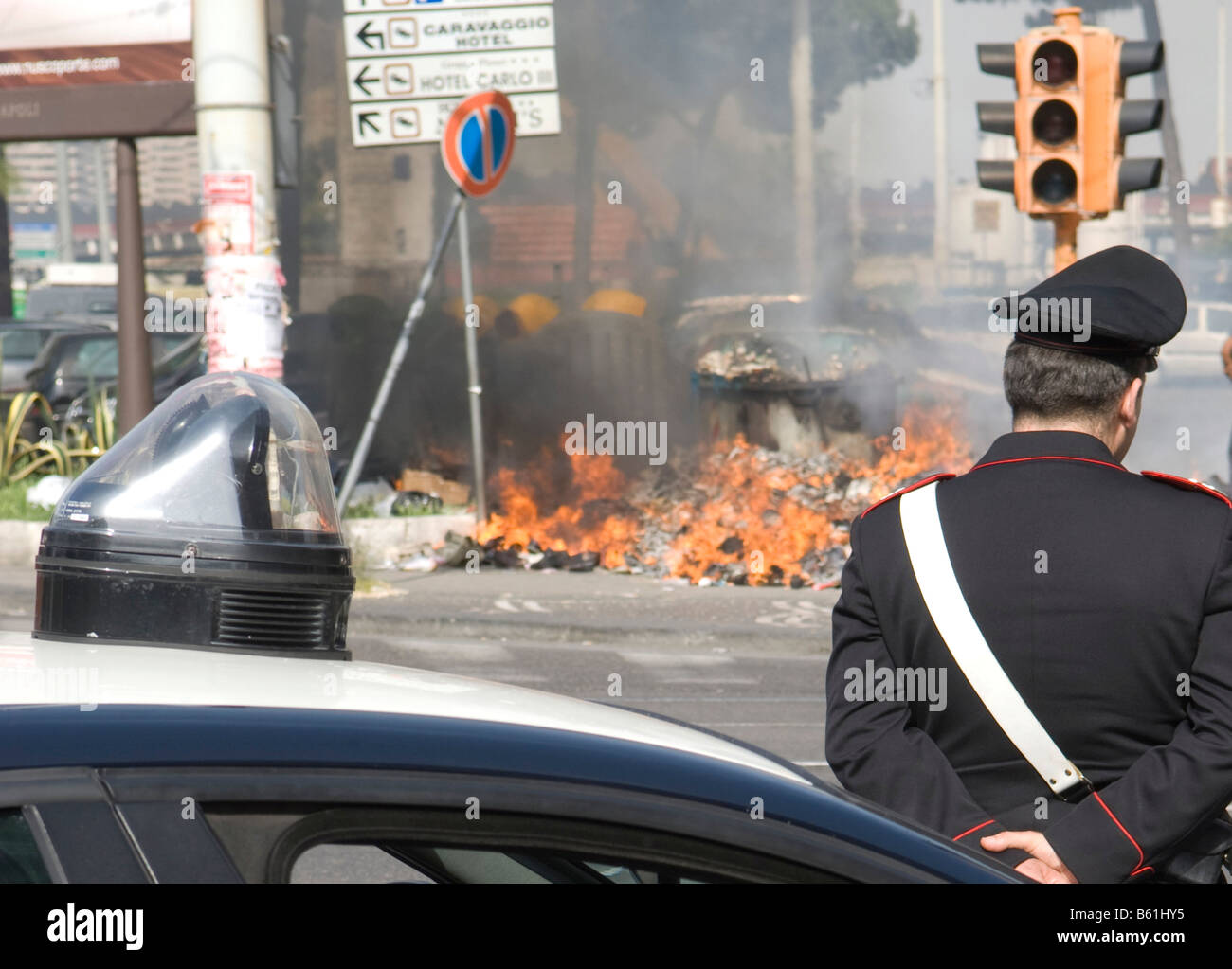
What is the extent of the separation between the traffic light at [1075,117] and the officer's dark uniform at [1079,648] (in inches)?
228

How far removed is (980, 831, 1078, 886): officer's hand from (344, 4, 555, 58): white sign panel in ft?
34.9

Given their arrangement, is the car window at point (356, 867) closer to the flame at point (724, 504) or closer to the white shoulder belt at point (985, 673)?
the white shoulder belt at point (985, 673)

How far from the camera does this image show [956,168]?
1577cm

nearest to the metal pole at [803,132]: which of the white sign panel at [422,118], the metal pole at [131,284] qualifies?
the white sign panel at [422,118]

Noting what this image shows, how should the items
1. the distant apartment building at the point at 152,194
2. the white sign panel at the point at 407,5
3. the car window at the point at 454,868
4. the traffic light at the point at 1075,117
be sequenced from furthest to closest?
1. the distant apartment building at the point at 152,194
2. the white sign panel at the point at 407,5
3. the traffic light at the point at 1075,117
4. the car window at the point at 454,868

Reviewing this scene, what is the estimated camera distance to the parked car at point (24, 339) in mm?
18031

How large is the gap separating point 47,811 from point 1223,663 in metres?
1.52

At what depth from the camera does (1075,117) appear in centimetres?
783

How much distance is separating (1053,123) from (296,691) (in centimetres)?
689

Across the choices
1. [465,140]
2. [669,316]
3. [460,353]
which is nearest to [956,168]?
[669,316]

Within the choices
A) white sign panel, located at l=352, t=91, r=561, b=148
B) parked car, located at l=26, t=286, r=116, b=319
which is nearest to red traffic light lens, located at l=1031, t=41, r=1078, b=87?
white sign panel, located at l=352, t=91, r=561, b=148

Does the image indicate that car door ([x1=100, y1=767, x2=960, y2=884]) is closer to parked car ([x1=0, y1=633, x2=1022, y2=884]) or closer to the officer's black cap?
parked car ([x1=0, y1=633, x2=1022, y2=884])

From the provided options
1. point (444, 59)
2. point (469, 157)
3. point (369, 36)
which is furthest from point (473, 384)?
point (369, 36)

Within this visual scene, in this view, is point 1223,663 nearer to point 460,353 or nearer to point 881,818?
point 881,818
